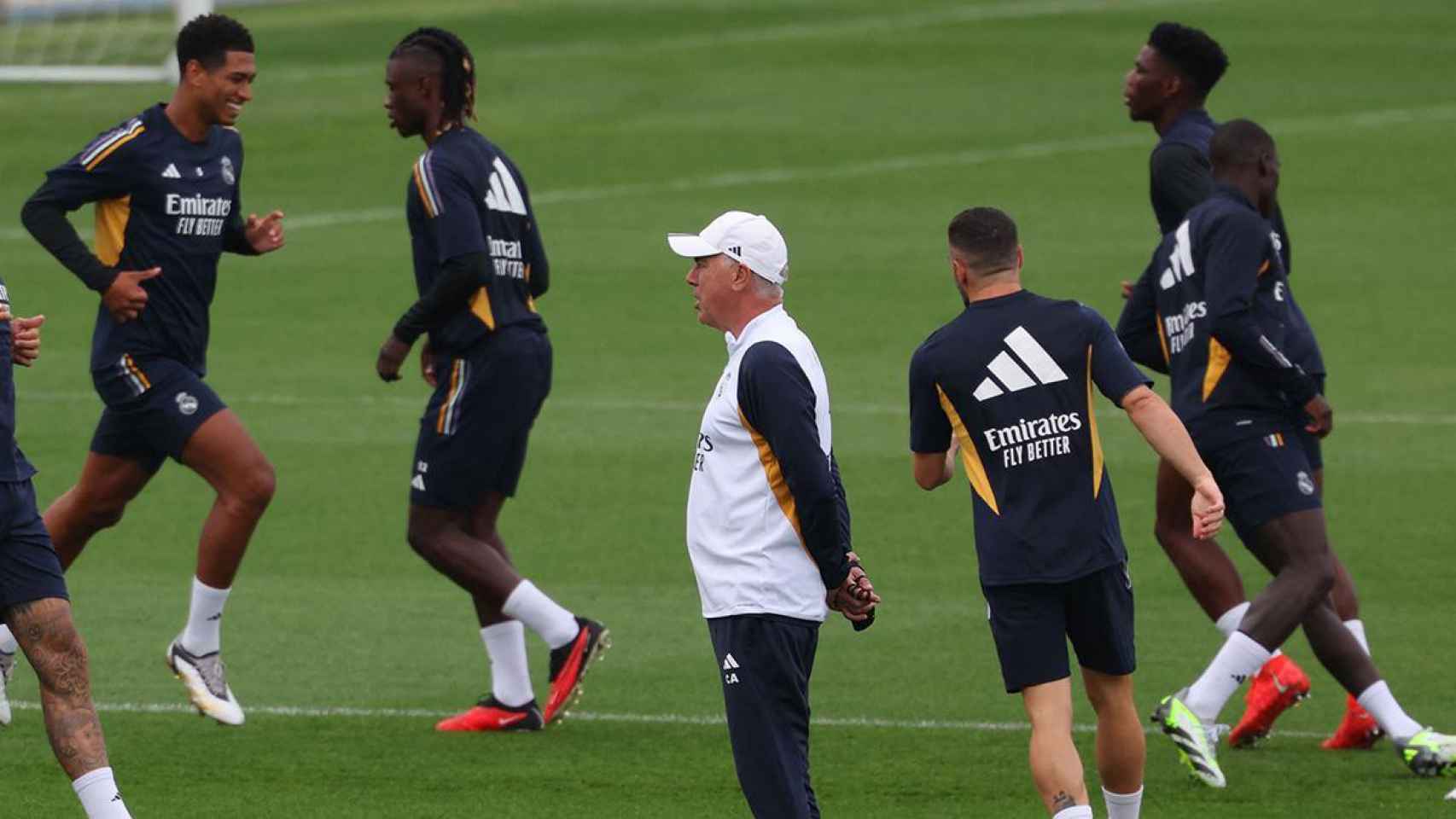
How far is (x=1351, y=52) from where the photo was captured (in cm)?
3356

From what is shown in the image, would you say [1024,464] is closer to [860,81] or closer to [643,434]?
[643,434]

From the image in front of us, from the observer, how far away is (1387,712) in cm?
928

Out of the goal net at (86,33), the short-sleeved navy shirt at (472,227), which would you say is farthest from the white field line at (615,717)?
the goal net at (86,33)

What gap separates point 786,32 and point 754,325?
1114 inches

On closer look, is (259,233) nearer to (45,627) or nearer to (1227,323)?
(45,627)

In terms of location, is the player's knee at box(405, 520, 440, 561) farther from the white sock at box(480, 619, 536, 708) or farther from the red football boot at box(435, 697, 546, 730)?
the red football boot at box(435, 697, 546, 730)

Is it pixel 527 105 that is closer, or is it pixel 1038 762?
pixel 1038 762

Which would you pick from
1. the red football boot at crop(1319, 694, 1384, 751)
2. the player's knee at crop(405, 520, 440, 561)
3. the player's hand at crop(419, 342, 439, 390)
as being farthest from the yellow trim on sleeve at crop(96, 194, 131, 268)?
the red football boot at crop(1319, 694, 1384, 751)

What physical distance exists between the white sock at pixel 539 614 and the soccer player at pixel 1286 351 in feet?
7.54

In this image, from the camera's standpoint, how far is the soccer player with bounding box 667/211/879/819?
23.0 feet


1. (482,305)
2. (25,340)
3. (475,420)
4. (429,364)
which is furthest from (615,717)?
(25,340)

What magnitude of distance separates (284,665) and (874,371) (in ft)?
24.9

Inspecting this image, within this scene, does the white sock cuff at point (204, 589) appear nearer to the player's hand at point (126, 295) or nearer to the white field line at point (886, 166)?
the player's hand at point (126, 295)

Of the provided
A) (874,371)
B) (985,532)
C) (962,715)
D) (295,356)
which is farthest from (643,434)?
(985,532)
